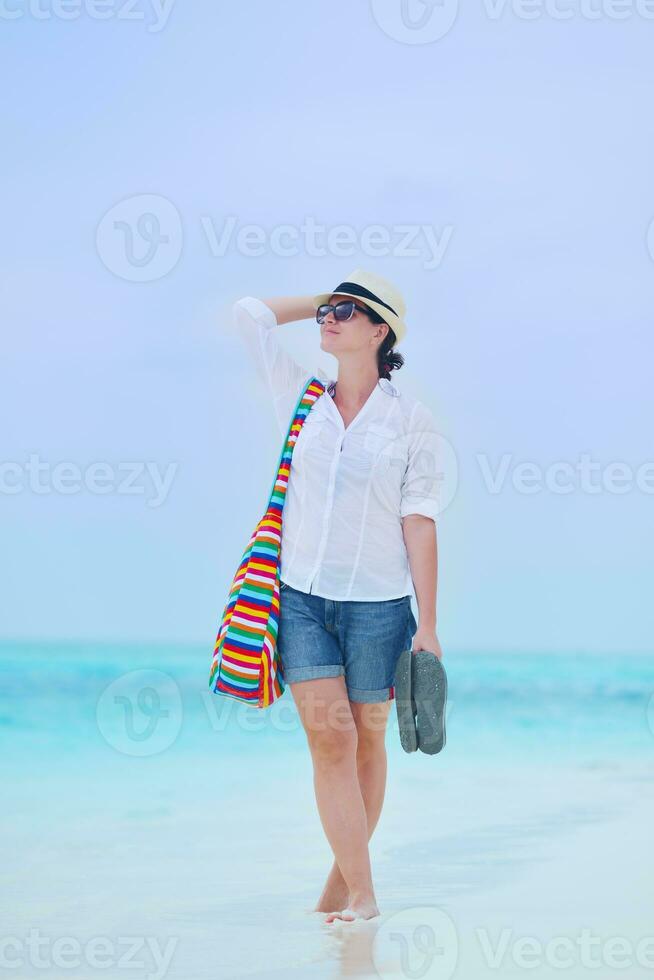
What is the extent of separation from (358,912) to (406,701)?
55 cm

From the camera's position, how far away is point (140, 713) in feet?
30.7

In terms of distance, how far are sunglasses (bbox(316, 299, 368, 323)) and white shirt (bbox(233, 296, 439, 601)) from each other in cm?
16

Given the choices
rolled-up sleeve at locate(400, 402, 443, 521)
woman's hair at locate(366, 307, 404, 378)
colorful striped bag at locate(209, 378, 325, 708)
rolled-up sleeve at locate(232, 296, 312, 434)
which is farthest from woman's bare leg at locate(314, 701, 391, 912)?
woman's hair at locate(366, 307, 404, 378)

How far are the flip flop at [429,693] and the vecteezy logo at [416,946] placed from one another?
0.44 metres

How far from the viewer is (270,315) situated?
3301mm

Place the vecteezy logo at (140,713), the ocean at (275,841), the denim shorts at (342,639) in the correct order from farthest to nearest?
1. the vecteezy logo at (140,713)
2. the denim shorts at (342,639)
3. the ocean at (275,841)

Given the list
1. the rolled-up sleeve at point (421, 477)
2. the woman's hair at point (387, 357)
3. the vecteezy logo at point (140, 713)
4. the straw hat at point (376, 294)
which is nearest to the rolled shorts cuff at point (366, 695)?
the rolled-up sleeve at point (421, 477)

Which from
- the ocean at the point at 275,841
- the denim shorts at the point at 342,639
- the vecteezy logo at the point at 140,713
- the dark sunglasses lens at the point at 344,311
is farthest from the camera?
the vecteezy logo at the point at 140,713

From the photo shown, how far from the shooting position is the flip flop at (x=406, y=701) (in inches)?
120

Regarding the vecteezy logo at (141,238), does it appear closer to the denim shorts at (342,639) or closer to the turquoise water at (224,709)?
the turquoise water at (224,709)

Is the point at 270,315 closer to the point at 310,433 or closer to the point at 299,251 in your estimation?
the point at 310,433

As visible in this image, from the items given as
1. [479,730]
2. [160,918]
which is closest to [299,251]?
[160,918]

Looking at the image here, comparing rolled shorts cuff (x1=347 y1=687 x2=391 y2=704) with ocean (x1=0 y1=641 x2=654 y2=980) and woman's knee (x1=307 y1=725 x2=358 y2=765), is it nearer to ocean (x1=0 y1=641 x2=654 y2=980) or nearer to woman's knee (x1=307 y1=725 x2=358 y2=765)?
woman's knee (x1=307 y1=725 x2=358 y2=765)

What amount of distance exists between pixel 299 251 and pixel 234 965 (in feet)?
10.4
